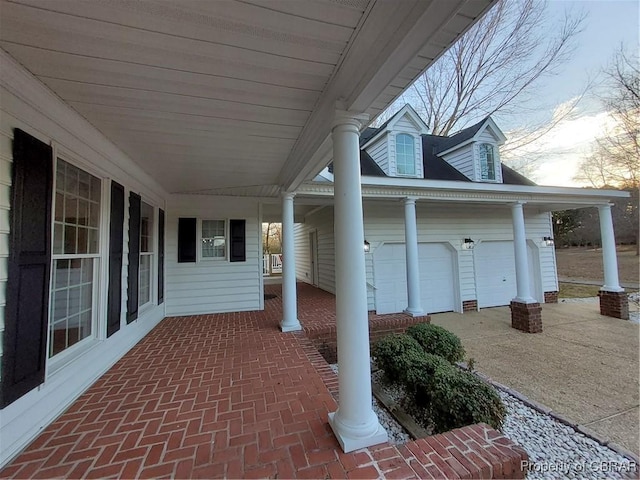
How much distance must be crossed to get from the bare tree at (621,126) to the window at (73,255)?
12.4 metres

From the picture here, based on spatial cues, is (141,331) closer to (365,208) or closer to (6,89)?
(6,89)

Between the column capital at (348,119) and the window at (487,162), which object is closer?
the column capital at (348,119)

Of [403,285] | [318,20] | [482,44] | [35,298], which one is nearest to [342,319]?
[318,20]

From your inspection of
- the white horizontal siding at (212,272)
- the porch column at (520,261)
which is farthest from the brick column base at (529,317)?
the white horizontal siding at (212,272)

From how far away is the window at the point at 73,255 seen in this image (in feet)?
7.51

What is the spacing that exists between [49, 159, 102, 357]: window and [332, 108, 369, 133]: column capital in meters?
2.38

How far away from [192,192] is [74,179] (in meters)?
2.79

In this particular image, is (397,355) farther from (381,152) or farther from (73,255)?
(381,152)

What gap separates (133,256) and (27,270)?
1947mm

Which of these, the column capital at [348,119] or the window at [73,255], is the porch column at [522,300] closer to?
the column capital at [348,119]

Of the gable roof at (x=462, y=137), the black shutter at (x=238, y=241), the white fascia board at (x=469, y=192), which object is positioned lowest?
the black shutter at (x=238, y=241)

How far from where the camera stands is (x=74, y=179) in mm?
2510

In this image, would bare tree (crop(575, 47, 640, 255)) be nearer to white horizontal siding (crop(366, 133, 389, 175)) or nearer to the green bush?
white horizontal siding (crop(366, 133, 389, 175))

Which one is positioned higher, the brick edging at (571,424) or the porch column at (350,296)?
the porch column at (350,296)
